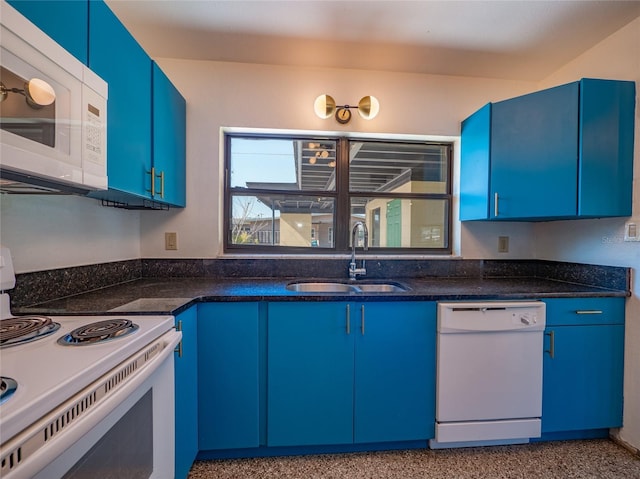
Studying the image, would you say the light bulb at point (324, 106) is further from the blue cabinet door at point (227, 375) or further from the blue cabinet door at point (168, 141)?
the blue cabinet door at point (227, 375)

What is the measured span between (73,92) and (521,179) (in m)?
2.15

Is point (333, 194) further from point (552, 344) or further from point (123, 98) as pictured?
Result: point (552, 344)

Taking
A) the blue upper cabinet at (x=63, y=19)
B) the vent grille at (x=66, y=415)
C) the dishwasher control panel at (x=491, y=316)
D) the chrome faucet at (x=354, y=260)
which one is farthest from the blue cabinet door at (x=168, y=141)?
the dishwasher control panel at (x=491, y=316)

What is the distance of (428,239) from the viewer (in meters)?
2.22

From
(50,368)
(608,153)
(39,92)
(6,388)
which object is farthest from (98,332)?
(608,153)

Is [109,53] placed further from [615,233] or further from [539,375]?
[615,233]

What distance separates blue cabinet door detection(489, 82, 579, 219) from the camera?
158 cm

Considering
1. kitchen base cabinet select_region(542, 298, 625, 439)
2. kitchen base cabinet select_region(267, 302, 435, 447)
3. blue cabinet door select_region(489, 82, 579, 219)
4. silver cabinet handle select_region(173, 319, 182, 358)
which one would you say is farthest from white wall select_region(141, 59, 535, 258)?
kitchen base cabinet select_region(542, 298, 625, 439)

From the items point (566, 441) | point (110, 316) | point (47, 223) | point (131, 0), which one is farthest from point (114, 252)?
point (566, 441)

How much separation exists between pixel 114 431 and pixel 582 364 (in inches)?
85.6

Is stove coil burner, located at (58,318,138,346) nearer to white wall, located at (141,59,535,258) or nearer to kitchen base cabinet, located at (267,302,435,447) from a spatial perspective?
kitchen base cabinet, located at (267,302,435,447)

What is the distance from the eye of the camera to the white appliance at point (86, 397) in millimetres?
535

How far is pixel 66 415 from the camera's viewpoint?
0.61m

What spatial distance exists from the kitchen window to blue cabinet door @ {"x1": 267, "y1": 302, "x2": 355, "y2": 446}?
2.45 ft
